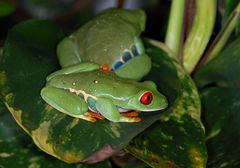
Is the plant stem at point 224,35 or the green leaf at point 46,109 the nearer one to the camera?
the green leaf at point 46,109

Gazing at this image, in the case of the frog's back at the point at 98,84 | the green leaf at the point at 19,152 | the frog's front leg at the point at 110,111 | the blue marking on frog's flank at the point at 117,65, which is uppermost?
the frog's back at the point at 98,84

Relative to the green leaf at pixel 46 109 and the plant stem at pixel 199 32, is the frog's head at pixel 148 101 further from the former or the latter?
the plant stem at pixel 199 32

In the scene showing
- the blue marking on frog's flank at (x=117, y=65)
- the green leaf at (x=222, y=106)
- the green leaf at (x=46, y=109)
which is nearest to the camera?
the green leaf at (x=46, y=109)

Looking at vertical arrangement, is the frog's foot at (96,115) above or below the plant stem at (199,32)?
above

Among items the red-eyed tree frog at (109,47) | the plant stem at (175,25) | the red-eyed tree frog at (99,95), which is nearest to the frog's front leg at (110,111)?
the red-eyed tree frog at (99,95)

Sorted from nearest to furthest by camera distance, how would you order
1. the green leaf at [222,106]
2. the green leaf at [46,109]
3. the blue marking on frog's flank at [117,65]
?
the green leaf at [46,109], the green leaf at [222,106], the blue marking on frog's flank at [117,65]

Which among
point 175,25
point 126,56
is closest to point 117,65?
point 126,56

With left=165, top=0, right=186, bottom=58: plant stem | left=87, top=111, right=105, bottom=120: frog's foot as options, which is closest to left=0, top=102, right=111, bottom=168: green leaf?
left=87, top=111, right=105, bottom=120: frog's foot

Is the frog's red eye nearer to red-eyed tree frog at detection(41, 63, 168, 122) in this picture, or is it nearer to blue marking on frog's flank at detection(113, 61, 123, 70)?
red-eyed tree frog at detection(41, 63, 168, 122)
